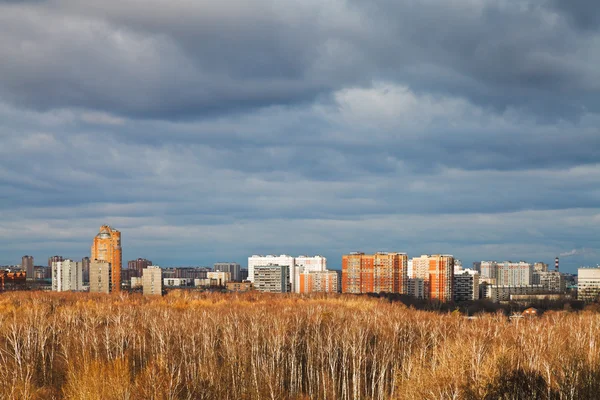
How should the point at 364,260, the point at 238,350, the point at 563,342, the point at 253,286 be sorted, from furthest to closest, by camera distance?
the point at 253,286
the point at 364,260
the point at 238,350
the point at 563,342

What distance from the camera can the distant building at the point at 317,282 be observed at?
161m

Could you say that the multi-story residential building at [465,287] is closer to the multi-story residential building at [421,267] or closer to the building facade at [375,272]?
the multi-story residential building at [421,267]

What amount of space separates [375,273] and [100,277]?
185ft

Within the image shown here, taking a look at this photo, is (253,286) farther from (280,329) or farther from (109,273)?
(280,329)

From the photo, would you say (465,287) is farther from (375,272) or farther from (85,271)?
(85,271)

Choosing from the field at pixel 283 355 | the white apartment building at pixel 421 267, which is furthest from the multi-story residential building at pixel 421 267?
the field at pixel 283 355

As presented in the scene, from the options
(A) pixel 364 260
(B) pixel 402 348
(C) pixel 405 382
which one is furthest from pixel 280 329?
(A) pixel 364 260

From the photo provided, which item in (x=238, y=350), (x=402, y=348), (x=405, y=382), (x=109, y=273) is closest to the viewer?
(x=405, y=382)

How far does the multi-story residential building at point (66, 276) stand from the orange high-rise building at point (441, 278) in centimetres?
7672

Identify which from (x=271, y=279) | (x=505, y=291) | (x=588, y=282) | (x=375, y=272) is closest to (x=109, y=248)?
(x=271, y=279)

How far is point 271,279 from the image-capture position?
15362cm

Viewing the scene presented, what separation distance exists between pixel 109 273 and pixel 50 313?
43.4 meters

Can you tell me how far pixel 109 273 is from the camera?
117 metres

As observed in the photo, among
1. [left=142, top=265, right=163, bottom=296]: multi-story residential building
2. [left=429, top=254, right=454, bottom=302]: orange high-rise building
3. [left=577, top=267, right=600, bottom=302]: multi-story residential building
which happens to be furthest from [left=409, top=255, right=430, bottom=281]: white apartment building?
[left=142, top=265, right=163, bottom=296]: multi-story residential building
